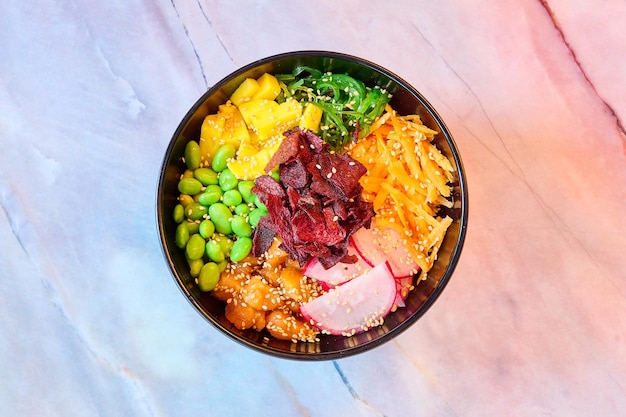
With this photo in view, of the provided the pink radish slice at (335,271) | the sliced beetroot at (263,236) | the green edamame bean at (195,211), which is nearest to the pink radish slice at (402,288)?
the pink radish slice at (335,271)

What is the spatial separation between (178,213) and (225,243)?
0.16 metres

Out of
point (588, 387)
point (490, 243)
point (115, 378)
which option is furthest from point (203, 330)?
point (588, 387)

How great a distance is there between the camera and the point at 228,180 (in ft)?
5.85

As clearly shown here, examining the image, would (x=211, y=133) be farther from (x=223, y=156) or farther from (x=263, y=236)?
(x=263, y=236)

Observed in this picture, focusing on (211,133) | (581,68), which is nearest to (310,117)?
(211,133)

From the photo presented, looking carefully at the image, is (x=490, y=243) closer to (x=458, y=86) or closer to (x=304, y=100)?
(x=458, y=86)

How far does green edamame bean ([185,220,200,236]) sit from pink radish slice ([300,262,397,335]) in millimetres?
392

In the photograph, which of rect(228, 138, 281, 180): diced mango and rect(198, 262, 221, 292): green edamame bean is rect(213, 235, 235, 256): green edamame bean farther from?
rect(228, 138, 281, 180): diced mango

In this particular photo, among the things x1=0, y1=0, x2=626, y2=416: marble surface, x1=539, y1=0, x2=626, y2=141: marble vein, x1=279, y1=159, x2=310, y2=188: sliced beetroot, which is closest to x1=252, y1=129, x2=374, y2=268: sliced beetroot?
x1=279, y1=159, x2=310, y2=188: sliced beetroot

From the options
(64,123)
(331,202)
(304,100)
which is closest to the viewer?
(331,202)

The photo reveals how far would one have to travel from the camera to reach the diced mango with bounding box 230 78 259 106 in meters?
1.80

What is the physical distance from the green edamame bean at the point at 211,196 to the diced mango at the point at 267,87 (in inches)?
11.7

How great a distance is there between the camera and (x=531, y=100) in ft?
6.75

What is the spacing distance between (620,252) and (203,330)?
141 cm
